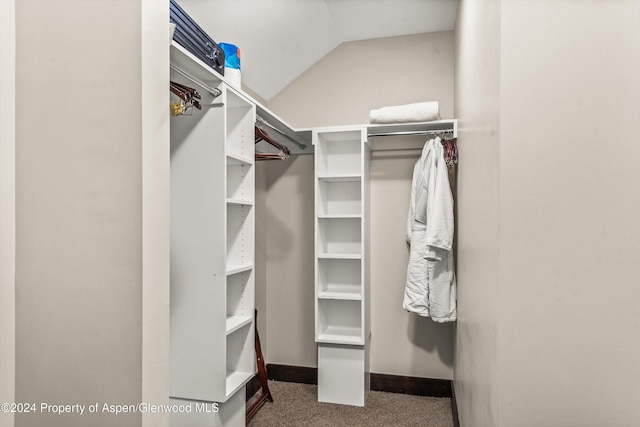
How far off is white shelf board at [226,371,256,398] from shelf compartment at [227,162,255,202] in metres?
0.94

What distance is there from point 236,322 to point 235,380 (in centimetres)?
29

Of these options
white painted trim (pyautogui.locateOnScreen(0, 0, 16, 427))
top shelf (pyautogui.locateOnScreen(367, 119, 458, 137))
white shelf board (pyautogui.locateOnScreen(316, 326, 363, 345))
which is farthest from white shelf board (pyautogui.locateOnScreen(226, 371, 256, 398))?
top shelf (pyautogui.locateOnScreen(367, 119, 458, 137))

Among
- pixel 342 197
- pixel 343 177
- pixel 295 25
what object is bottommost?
pixel 342 197

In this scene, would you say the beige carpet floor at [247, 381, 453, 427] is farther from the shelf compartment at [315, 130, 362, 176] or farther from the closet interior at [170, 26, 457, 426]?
the shelf compartment at [315, 130, 362, 176]

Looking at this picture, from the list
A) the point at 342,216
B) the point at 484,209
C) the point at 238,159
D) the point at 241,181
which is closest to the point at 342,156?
the point at 342,216

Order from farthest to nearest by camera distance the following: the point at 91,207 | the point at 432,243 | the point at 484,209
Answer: the point at 432,243
the point at 484,209
the point at 91,207

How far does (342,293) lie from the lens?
303cm

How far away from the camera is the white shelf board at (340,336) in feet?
9.49

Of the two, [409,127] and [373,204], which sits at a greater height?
[409,127]

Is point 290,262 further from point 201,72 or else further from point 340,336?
point 201,72

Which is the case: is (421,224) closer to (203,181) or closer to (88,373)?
(203,181)

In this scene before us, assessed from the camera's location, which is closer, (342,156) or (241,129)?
(241,129)

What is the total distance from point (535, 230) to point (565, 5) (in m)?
0.55

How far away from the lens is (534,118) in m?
1.04
